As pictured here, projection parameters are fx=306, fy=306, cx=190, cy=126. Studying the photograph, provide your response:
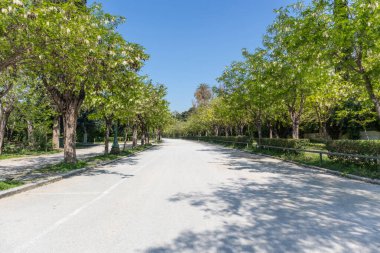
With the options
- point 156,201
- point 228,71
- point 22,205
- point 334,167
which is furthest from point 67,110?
point 228,71

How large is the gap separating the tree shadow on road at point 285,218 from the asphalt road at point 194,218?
0.6 inches

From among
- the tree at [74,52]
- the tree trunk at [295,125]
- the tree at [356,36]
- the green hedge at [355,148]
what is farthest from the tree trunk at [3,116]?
the tree at [356,36]

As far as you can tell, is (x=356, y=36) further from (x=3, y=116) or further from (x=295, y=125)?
(x=3, y=116)

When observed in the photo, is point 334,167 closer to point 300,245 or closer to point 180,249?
point 300,245

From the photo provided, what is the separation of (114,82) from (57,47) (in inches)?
202

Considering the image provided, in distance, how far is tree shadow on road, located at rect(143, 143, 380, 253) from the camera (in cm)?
468

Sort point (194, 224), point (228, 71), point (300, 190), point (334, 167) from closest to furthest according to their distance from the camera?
1. point (194, 224)
2. point (300, 190)
3. point (334, 167)
4. point (228, 71)

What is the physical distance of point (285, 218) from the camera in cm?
618

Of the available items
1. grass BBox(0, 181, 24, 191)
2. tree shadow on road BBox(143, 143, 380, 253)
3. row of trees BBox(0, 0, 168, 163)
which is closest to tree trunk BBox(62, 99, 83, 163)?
row of trees BBox(0, 0, 168, 163)

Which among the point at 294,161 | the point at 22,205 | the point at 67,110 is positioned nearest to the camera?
the point at 22,205

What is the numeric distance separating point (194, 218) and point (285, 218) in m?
1.83

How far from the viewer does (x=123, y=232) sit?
5340mm

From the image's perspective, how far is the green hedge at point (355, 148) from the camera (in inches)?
504

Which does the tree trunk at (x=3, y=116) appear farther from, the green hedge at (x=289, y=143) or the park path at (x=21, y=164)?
the green hedge at (x=289, y=143)
